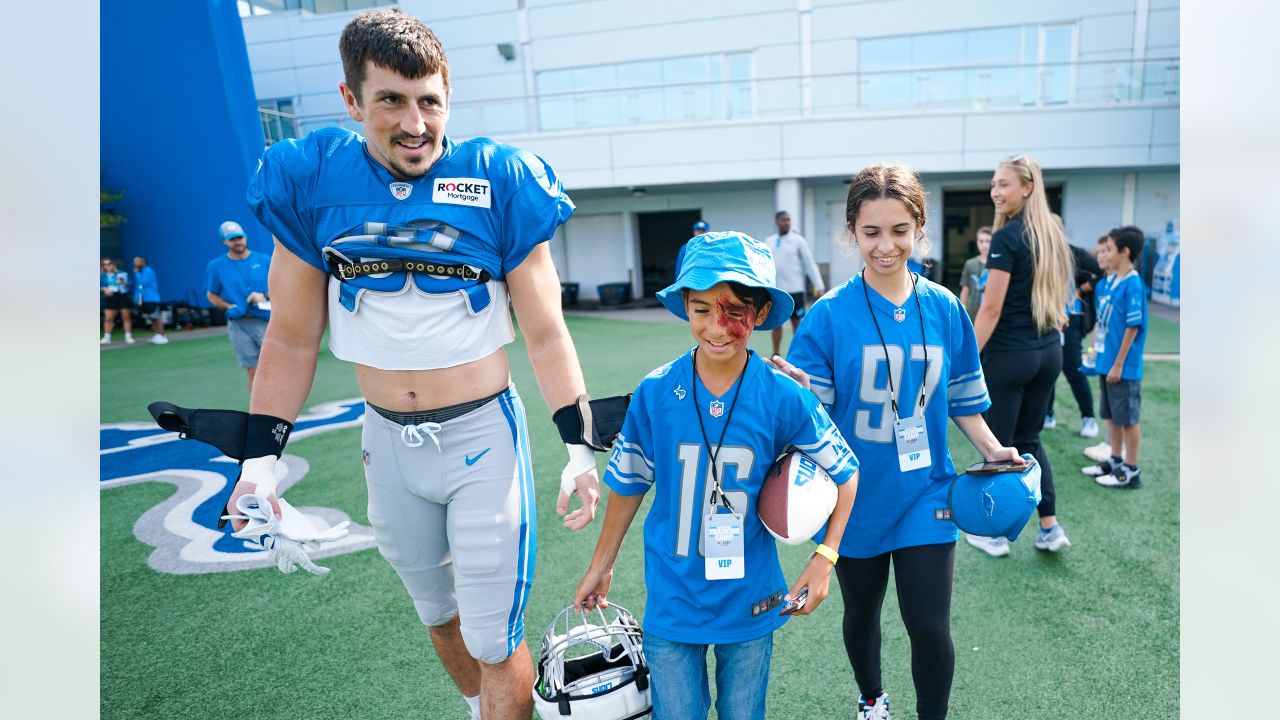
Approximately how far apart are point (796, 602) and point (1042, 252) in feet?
8.59

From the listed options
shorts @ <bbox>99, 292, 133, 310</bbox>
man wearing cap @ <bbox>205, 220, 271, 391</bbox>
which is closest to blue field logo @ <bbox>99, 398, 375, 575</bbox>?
man wearing cap @ <bbox>205, 220, 271, 391</bbox>

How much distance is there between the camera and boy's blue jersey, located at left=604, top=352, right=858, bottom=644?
79.4 inches

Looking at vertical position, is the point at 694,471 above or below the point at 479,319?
below

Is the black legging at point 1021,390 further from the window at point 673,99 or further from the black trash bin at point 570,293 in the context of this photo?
the black trash bin at point 570,293

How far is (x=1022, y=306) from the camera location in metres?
3.76

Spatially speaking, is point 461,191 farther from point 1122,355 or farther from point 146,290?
point 146,290

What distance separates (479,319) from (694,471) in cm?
79

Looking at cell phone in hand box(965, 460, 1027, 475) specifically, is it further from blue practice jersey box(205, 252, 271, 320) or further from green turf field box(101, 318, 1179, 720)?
blue practice jersey box(205, 252, 271, 320)

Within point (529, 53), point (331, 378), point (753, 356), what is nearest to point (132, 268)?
point (529, 53)

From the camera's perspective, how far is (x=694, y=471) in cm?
205

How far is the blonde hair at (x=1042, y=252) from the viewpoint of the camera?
363 centimetres

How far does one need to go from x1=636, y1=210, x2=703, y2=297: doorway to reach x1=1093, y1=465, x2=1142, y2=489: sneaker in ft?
64.4

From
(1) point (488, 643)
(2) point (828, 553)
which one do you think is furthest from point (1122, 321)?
(1) point (488, 643)

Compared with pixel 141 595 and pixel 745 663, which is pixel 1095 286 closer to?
pixel 745 663
